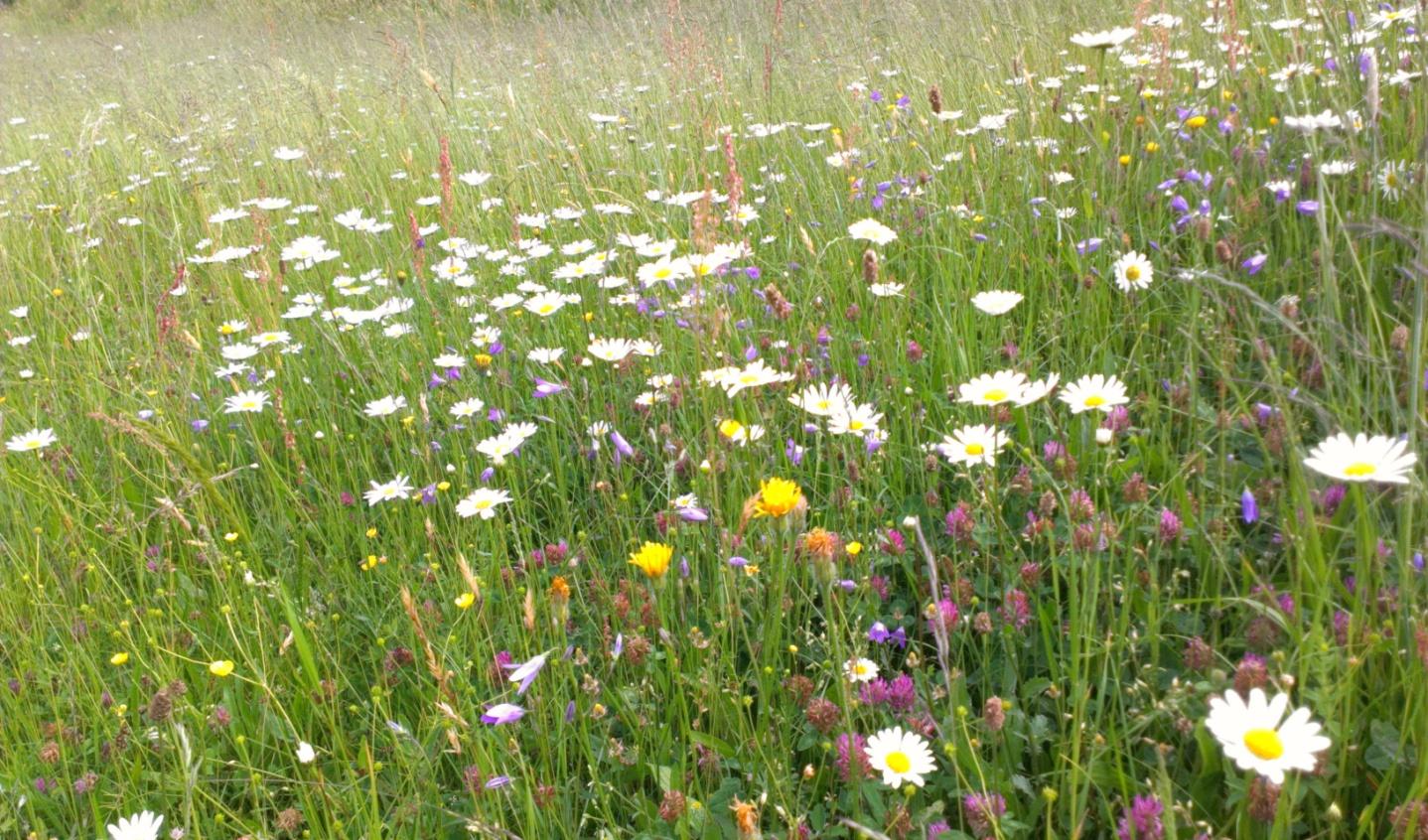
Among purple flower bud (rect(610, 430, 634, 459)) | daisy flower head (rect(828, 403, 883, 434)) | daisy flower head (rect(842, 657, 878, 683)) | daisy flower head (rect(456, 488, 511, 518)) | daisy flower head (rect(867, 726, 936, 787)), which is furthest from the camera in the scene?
purple flower bud (rect(610, 430, 634, 459))

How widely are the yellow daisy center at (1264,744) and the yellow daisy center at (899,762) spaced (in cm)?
37

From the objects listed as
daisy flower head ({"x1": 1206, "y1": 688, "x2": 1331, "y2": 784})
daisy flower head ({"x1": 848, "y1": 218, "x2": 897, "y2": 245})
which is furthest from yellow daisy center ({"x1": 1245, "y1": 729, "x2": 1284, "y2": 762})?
daisy flower head ({"x1": 848, "y1": 218, "x2": 897, "y2": 245})

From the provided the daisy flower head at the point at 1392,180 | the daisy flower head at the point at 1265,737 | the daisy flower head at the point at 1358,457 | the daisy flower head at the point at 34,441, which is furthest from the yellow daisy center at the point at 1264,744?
the daisy flower head at the point at 34,441

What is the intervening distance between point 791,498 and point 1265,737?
49 cm

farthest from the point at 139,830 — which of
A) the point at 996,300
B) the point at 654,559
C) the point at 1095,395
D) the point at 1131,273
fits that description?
the point at 1131,273

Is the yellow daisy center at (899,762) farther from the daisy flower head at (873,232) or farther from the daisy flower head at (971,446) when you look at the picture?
the daisy flower head at (873,232)

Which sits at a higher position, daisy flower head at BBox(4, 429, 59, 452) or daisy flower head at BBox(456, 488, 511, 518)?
daisy flower head at BBox(4, 429, 59, 452)

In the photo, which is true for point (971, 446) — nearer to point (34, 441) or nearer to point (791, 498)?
point (791, 498)

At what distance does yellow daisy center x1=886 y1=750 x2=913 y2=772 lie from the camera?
1057 mm

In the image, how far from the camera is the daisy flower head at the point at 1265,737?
30.1 inches

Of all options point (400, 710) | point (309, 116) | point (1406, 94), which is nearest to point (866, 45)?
point (1406, 94)

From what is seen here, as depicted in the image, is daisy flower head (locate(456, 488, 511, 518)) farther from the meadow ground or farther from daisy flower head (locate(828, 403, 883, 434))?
daisy flower head (locate(828, 403, 883, 434))

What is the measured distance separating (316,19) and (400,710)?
893 cm

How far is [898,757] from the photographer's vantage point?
107 centimetres
